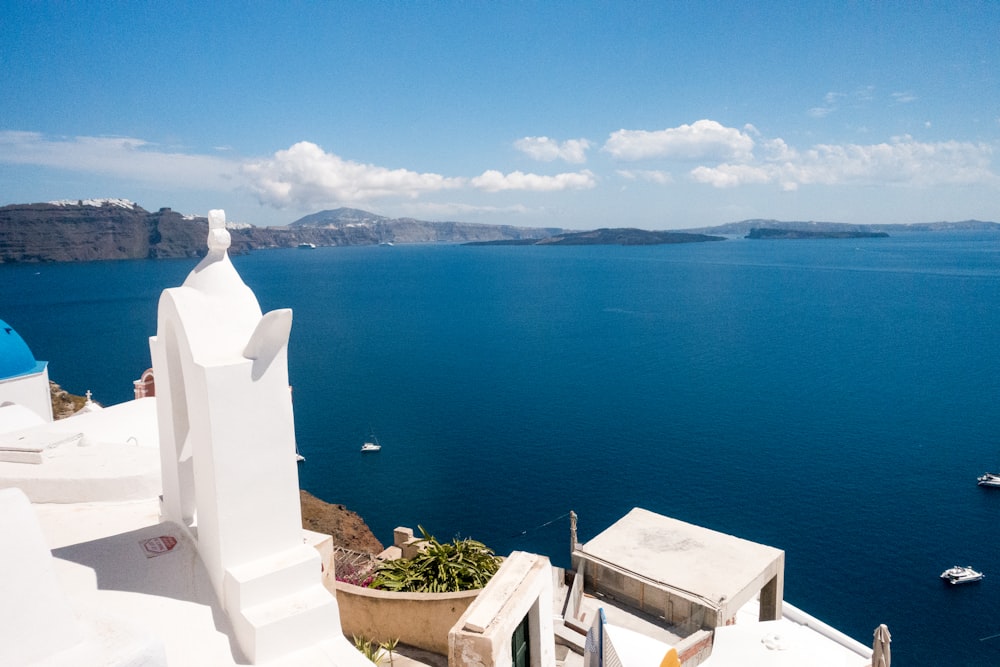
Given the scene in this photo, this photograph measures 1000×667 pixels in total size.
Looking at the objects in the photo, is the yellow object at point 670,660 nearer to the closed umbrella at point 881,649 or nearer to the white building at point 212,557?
the white building at point 212,557

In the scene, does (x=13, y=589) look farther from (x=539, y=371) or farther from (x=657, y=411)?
(x=539, y=371)

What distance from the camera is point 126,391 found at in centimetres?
5431

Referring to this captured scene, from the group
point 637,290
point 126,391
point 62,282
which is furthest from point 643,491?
point 62,282

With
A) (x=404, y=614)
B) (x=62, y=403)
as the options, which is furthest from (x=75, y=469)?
(x=62, y=403)

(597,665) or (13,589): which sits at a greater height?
(13,589)

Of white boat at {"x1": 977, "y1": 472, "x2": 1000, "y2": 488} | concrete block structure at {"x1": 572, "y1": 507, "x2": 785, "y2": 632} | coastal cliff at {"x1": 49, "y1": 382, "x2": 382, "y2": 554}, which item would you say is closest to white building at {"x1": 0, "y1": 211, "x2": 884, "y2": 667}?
concrete block structure at {"x1": 572, "y1": 507, "x2": 785, "y2": 632}

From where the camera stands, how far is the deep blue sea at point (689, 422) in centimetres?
3131

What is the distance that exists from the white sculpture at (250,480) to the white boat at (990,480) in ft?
134

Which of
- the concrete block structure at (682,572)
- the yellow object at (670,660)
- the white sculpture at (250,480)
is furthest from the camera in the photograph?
the concrete block structure at (682,572)

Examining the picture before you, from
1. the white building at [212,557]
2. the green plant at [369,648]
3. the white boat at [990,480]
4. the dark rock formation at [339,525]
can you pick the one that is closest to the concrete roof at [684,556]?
the green plant at [369,648]

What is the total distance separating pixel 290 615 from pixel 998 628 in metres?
30.9

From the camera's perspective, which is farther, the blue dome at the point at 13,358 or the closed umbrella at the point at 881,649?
the blue dome at the point at 13,358

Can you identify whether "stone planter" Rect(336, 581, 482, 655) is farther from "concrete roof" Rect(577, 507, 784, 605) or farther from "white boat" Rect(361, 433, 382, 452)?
"white boat" Rect(361, 433, 382, 452)

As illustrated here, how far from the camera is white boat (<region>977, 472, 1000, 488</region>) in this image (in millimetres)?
36094
